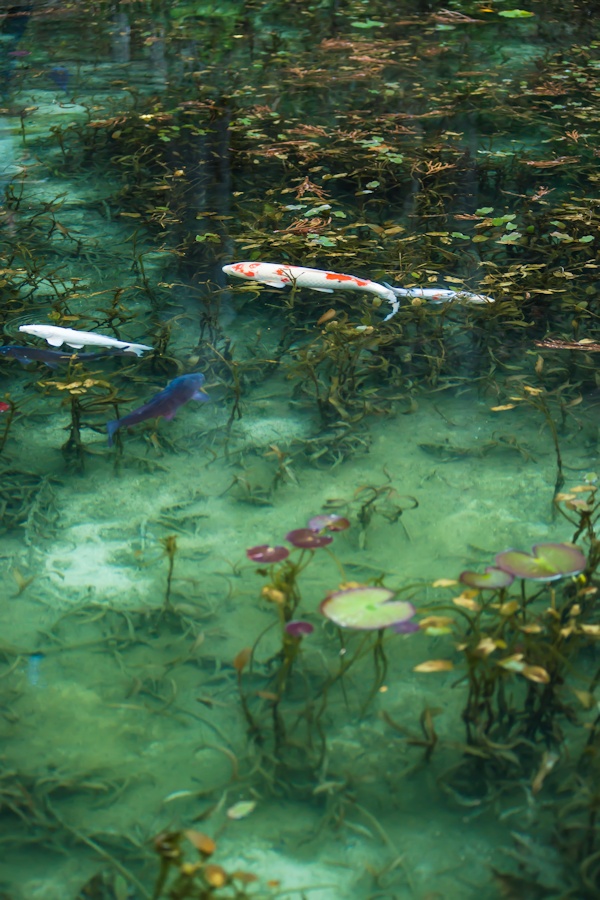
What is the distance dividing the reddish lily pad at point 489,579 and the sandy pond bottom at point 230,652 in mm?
335

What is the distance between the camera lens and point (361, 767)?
2326 millimetres

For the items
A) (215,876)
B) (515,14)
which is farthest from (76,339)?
(515,14)

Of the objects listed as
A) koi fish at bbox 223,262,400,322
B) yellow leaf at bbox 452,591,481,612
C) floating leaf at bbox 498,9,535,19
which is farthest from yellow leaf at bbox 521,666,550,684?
floating leaf at bbox 498,9,535,19

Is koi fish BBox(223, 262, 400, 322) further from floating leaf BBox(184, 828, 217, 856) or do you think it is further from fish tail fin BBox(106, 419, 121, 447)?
floating leaf BBox(184, 828, 217, 856)

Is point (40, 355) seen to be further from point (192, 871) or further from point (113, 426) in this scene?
point (192, 871)

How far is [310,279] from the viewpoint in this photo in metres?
4.20

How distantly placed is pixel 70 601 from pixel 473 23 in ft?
27.3

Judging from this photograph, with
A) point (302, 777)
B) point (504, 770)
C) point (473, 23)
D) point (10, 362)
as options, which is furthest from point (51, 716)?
point (473, 23)

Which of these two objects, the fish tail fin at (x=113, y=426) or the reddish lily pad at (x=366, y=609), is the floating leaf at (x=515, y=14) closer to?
the fish tail fin at (x=113, y=426)

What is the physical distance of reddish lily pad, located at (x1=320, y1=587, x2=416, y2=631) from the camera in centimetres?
230

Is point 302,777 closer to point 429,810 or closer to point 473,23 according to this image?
point 429,810

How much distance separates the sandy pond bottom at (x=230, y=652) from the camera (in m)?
2.15

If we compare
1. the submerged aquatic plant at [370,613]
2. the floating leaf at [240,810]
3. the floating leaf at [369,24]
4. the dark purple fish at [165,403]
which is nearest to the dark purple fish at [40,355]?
the dark purple fish at [165,403]

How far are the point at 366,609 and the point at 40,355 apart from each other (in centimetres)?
214
